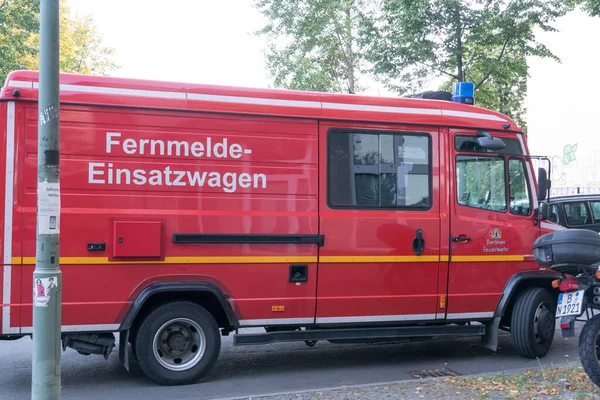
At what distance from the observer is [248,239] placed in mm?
6746

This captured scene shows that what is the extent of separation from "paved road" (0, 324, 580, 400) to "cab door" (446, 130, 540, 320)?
2.76 feet

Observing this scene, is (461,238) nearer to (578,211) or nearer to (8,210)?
(8,210)

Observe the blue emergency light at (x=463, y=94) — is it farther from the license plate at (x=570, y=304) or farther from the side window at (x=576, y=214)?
the side window at (x=576, y=214)

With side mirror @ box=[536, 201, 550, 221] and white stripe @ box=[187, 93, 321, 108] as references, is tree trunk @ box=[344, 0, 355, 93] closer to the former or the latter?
side mirror @ box=[536, 201, 550, 221]

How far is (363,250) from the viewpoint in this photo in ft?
23.4

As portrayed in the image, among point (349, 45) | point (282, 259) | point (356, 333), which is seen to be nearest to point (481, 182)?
point (356, 333)

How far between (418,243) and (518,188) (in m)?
1.60

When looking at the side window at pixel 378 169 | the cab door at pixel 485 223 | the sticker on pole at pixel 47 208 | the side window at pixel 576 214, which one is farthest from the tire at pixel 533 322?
the side window at pixel 576 214

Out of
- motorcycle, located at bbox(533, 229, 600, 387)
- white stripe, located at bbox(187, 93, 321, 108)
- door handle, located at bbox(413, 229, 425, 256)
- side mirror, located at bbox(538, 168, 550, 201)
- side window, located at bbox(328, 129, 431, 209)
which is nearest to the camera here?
motorcycle, located at bbox(533, 229, 600, 387)

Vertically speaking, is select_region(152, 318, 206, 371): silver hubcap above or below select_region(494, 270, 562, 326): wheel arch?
below

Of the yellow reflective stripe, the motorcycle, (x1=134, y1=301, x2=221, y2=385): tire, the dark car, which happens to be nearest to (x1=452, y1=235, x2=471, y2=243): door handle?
the yellow reflective stripe

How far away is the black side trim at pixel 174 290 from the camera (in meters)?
6.31

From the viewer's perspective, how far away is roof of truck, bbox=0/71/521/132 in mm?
6281

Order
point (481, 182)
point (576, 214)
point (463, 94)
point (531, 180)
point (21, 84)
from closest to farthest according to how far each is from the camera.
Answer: point (21, 84), point (481, 182), point (531, 180), point (463, 94), point (576, 214)
